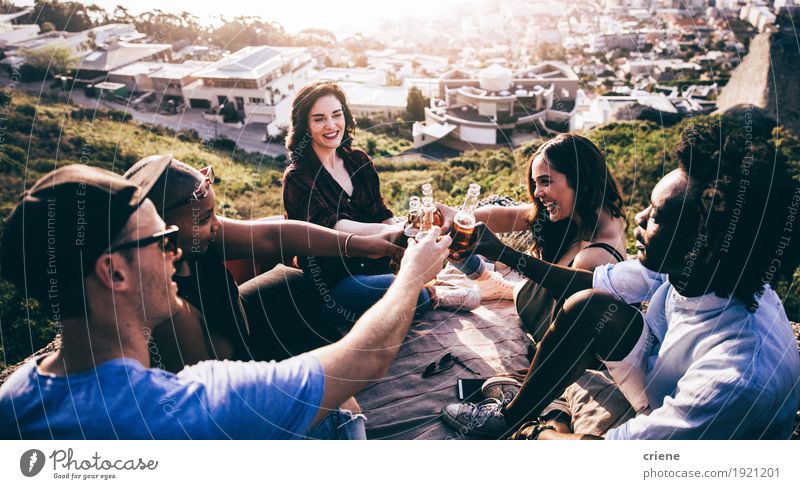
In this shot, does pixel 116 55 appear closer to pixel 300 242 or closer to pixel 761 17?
pixel 300 242

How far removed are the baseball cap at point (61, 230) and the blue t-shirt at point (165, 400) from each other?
0.75 feet

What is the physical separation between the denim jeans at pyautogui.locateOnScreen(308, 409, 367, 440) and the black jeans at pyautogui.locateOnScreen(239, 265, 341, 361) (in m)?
0.53

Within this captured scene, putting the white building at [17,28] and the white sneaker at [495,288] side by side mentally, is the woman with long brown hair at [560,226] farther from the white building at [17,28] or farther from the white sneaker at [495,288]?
the white building at [17,28]

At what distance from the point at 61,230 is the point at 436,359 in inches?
72.1

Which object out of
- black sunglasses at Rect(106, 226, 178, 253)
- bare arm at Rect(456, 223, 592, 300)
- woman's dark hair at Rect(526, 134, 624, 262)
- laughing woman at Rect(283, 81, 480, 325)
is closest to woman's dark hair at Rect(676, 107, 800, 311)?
bare arm at Rect(456, 223, 592, 300)

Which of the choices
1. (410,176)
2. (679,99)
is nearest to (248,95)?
(410,176)

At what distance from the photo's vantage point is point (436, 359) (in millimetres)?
2564

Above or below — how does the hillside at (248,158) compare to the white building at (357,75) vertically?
below

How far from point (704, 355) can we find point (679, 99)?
703 inches

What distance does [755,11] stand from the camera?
51.3 ft

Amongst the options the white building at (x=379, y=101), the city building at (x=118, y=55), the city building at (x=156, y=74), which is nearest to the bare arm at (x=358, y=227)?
the city building at (x=118, y=55)

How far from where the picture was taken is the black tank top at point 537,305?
2.32m

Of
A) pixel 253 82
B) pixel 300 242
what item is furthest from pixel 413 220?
pixel 253 82
